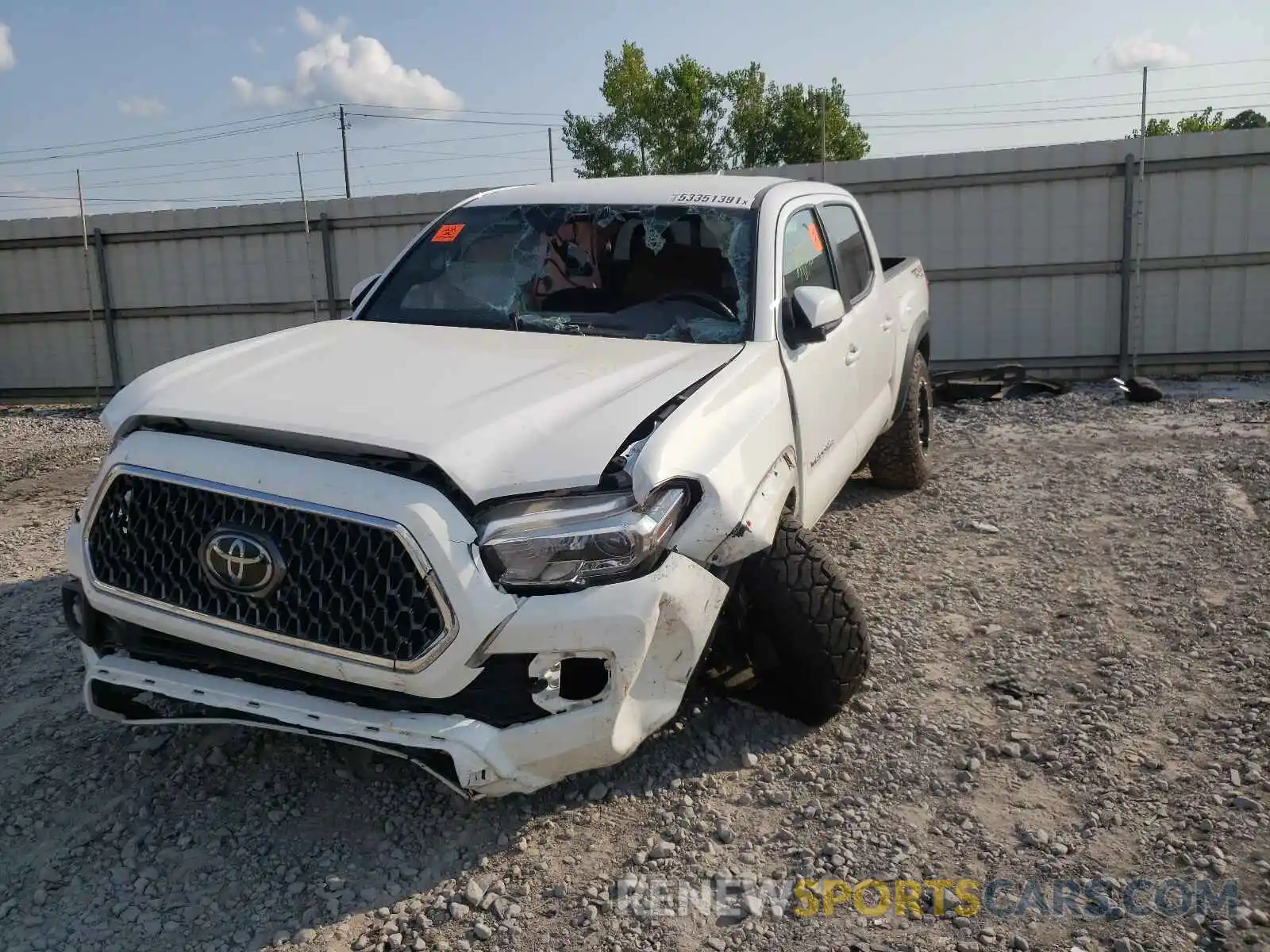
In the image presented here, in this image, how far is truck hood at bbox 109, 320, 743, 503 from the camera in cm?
261

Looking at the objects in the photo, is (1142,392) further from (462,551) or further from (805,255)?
(462,551)

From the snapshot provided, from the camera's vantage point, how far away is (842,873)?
275 centimetres

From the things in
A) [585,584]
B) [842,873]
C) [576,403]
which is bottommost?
[842,873]

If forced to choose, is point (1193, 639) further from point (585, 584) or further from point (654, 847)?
point (585, 584)

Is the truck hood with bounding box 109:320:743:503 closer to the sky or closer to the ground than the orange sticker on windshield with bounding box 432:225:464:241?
closer to the ground

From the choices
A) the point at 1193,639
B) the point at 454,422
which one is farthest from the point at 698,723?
the point at 1193,639

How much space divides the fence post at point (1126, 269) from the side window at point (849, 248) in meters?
6.10

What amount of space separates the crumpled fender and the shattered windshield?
46 centimetres

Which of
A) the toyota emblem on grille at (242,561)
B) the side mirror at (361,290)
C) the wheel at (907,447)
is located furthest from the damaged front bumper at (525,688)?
the wheel at (907,447)

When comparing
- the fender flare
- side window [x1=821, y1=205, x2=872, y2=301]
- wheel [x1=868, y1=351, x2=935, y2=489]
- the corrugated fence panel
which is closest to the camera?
side window [x1=821, y1=205, x2=872, y2=301]

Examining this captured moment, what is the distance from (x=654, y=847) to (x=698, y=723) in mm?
663

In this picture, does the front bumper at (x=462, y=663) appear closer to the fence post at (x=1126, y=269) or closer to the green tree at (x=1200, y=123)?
the fence post at (x=1126, y=269)

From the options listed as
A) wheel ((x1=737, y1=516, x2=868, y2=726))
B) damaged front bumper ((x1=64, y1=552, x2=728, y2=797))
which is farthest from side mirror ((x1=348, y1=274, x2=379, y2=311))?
wheel ((x1=737, y1=516, x2=868, y2=726))

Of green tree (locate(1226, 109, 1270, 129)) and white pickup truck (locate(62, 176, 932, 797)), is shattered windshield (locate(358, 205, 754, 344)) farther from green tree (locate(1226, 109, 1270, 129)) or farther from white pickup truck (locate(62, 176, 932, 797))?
green tree (locate(1226, 109, 1270, 129))
